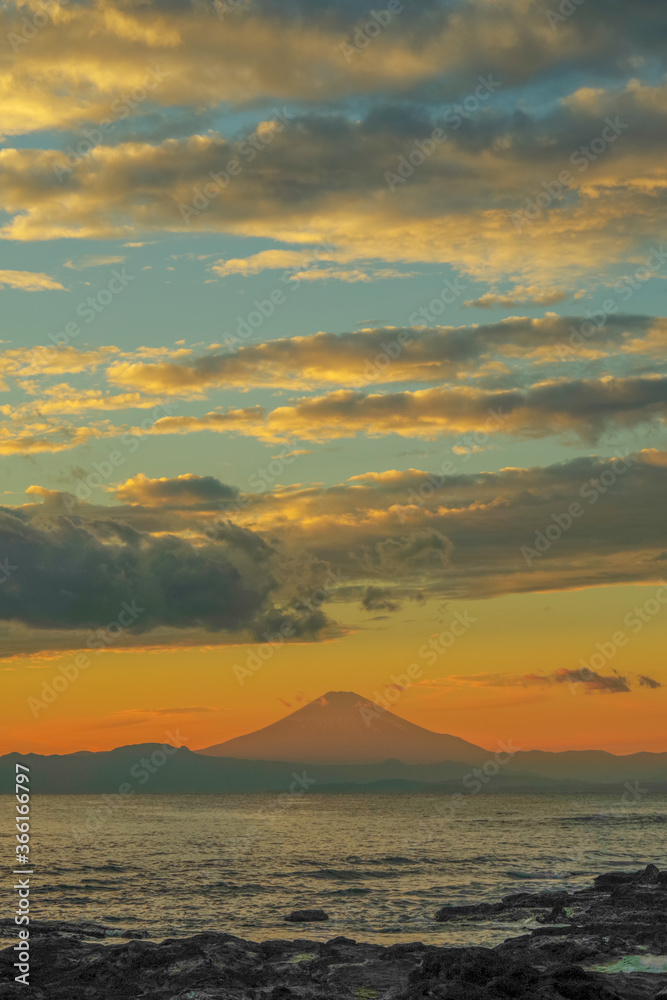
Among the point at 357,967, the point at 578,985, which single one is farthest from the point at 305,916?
the point at 578,985

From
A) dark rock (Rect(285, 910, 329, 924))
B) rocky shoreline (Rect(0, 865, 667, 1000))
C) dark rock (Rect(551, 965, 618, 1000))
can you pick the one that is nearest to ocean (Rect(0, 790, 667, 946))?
dark rock (Rect(285, 910, 329, 924))

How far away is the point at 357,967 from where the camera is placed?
30.2 meters

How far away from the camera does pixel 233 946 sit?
1312 inches

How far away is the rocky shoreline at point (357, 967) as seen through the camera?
25141 mm

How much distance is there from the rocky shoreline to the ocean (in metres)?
5.34

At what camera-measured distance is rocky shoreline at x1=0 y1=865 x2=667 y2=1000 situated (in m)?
25.1

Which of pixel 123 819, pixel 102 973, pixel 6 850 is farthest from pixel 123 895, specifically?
pixel 123 819

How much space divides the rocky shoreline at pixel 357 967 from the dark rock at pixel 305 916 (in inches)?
347

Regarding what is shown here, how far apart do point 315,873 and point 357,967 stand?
1521 inches

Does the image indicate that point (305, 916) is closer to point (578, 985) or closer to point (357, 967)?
point (357, 967)

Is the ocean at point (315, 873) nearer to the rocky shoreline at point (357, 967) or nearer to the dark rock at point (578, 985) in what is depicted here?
the rocky shoreline at point (357, 967)

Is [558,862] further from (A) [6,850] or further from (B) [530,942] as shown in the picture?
(A) [6,850]

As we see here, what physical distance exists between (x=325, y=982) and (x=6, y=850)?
68.2 metres

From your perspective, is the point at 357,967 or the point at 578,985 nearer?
the point at 578,985
